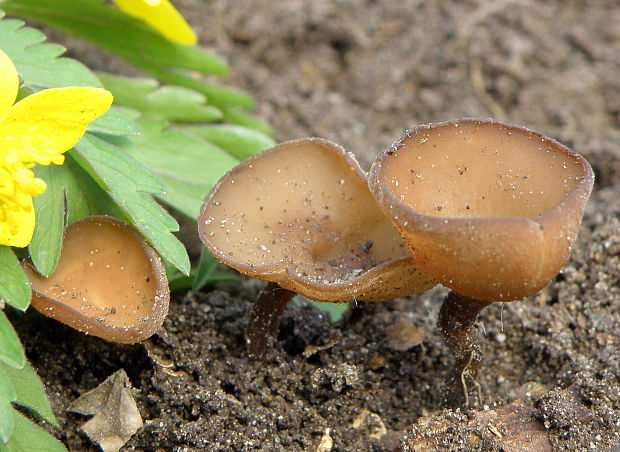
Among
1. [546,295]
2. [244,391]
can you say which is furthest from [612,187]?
[244,391]

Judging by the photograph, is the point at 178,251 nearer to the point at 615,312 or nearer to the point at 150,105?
the point at 150,105

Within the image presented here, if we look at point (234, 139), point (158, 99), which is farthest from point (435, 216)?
point (158, 99)

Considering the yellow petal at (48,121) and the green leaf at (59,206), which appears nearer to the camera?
the yellow petal at (48,121)

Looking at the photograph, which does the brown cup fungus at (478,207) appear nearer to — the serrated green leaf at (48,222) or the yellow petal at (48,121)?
the yellow petal at (48,121)

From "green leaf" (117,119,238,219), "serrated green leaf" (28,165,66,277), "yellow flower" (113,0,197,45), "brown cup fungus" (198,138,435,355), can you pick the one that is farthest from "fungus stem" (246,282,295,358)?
"yellow flower" (113,0,197,45)

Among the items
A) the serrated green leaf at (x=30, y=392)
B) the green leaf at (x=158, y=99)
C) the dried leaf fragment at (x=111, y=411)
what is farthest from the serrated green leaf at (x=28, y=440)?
the green leaf at (x=158, y=99)

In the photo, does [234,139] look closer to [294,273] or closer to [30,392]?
[294,273]

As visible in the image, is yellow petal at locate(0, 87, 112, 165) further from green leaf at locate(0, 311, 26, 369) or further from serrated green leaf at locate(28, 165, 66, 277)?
green leaf at locate(0, 311, 26, 369)

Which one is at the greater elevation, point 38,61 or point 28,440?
point 38,61
